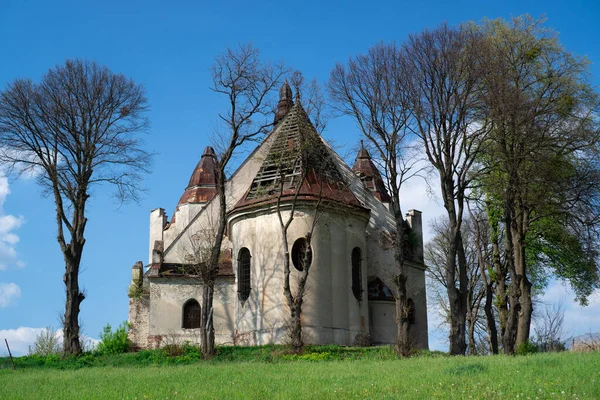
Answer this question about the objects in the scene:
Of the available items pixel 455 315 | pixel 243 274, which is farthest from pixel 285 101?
pixel 455 315

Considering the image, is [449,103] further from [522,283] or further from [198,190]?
[198,190]

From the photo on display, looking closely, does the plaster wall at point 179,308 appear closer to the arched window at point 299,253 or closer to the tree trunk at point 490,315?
the arched window at point 299,253

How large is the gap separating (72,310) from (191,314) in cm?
605

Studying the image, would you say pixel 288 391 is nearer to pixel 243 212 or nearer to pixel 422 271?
pixel 243 212

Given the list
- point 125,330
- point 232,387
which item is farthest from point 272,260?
point 232,387

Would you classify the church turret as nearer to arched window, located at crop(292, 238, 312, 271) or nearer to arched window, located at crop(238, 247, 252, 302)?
arched window, located at crop(292, 238, 312, 271)

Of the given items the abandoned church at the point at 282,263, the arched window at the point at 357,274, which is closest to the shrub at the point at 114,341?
the abandoned church at the point at 282,263

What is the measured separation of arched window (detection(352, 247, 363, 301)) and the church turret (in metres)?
6.58

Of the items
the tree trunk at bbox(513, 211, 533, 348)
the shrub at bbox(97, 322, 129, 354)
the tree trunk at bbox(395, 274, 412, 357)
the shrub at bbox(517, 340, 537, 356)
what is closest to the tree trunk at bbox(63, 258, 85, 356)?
the shrub at bbox(97, 322, 129, 354)

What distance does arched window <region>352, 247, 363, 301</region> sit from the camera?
30.8m

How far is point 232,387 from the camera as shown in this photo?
42.3 feet

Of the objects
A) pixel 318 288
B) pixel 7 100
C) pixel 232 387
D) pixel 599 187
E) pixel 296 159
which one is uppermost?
pixel 7 100

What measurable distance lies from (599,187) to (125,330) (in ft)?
72.8

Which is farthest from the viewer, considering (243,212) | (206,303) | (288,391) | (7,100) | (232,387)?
(243,212)
